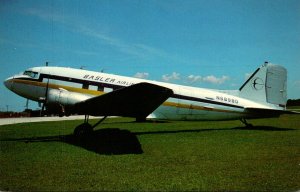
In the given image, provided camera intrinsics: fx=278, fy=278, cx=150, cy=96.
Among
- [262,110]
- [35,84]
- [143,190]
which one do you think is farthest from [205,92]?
[143,190]

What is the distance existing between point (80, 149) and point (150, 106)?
3.42m

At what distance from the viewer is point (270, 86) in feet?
55.1

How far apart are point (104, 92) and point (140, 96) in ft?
12.8

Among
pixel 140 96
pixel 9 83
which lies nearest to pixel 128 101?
pixel 140 96

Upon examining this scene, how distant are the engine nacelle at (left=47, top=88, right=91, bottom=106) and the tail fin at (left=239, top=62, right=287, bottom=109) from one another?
406 inches

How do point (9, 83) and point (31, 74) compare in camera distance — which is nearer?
point (9, 83)

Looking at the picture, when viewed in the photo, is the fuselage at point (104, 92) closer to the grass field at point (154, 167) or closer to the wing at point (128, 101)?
the wing at point (128, 101)

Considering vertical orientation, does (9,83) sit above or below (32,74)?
below

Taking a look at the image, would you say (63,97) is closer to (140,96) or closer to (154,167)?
(140,96)

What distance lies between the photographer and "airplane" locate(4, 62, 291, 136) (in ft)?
35.8

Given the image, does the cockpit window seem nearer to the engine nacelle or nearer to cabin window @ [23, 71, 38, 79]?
cabin window @ [23, 71, 38, 79]

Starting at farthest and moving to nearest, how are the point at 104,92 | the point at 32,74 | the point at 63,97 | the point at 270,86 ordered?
the point at 270,86, the point at 104,92, the point at 32,74, the point at 63,97

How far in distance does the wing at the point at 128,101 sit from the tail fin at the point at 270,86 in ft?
26.7

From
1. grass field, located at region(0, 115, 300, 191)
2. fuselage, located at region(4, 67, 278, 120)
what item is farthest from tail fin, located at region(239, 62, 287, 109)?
grass field, located at region(0, 115, 300, 191)
